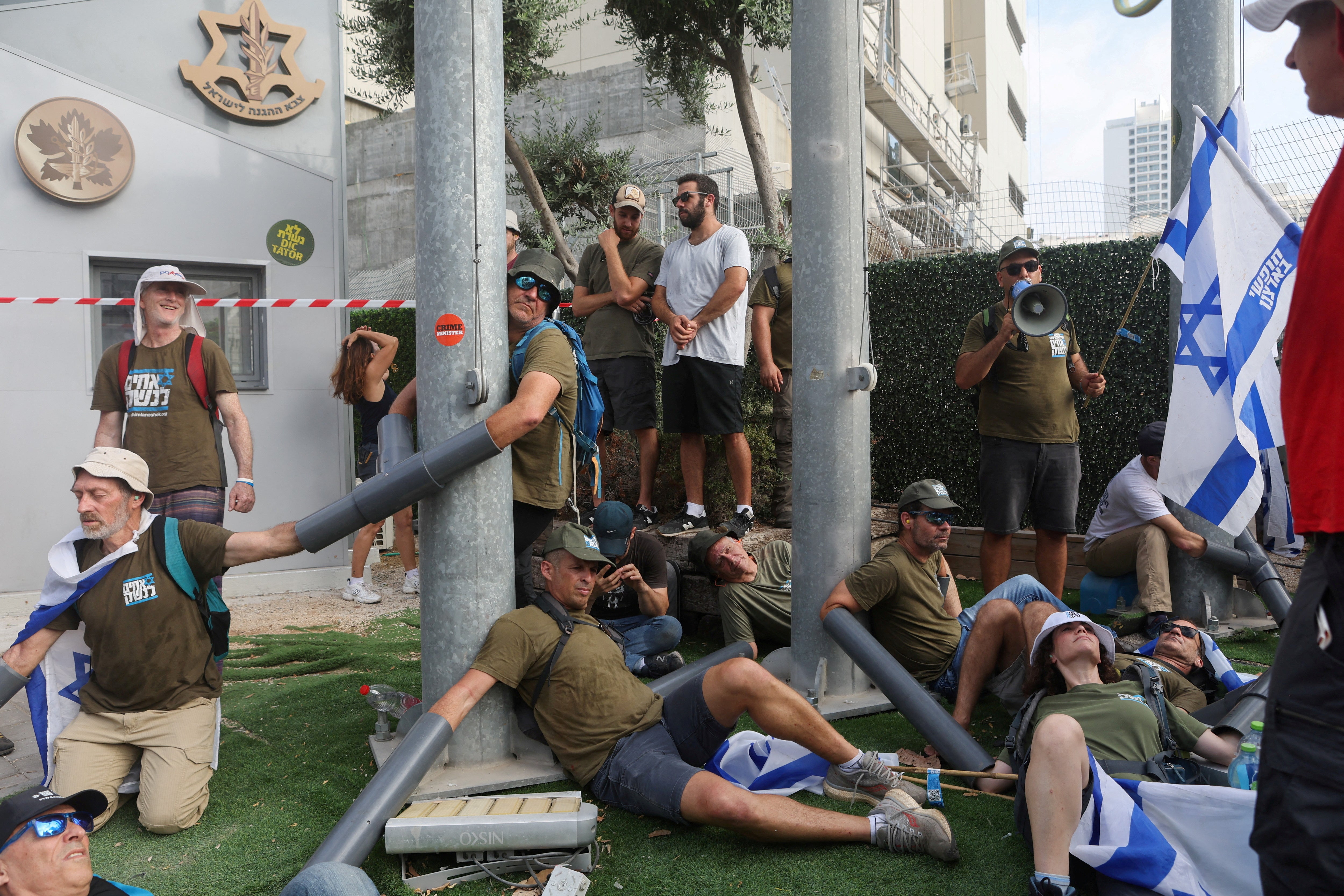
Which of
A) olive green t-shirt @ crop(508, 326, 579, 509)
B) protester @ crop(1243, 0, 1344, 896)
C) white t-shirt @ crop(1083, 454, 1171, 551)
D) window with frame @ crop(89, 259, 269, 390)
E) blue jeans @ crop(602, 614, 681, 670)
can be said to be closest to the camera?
protester @ crop(1243, 0, 1344, 896)

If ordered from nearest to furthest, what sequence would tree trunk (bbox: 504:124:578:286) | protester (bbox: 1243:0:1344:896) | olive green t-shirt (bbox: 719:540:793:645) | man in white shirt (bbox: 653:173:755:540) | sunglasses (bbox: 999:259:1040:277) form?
protester (bbox: 1243:0:1344:896) → sunglasses (bbox: 999:259:1040:277) → olive green t-shirt (bbox: 719:540:793:645) → man in white shirt (bbox: 653:173:755:540) → tree trunk (bbox: 504:124:578:286)

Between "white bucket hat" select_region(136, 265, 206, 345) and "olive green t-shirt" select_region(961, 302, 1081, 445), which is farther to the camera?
"olive green t-shirt" select_region(961, 302, 1081, 445)

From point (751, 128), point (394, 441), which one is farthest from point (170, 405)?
point (751, 128)

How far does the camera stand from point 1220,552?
5.48m

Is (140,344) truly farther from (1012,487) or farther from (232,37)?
(1012,487)

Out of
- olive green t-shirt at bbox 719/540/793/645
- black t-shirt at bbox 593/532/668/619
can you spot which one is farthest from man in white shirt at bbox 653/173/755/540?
black t-shirt at bbox 593/532/668/619

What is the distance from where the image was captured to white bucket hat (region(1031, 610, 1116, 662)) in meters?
3.63

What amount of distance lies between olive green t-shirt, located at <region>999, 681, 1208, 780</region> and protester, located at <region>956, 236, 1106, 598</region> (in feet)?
6.00

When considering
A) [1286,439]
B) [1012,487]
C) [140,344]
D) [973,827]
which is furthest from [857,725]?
[140,344]

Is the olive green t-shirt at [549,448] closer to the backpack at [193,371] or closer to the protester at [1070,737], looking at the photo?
the backpack at [193,371]

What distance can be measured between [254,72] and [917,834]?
7.79 meters

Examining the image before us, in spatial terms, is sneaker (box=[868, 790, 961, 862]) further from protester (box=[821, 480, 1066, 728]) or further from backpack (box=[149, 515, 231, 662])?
backpack (box=[149, 515, 231, 662])

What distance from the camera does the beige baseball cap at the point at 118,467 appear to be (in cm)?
358

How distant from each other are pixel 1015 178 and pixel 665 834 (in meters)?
39.5
